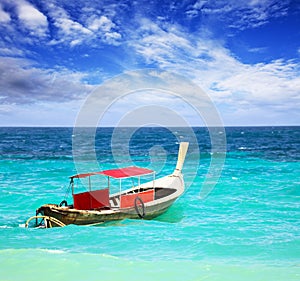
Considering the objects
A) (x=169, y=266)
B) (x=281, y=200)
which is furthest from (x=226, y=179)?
(x=169, y=266)

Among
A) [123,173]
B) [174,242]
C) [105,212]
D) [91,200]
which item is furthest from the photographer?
[91,200]

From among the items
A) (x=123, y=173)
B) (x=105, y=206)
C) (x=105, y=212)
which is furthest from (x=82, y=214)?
(x=123, y=173)

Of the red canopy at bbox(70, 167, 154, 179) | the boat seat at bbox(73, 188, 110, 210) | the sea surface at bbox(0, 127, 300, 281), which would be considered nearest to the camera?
the sea surface at bbox(0, 127, 300, 281)

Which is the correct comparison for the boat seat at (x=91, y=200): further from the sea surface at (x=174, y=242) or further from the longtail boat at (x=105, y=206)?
the sea surface at (x=174, y=242)

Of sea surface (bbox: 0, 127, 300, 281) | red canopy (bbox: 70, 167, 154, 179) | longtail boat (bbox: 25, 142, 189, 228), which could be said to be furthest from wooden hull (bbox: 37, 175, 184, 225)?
red canopy (bbox: 70, 167, 154, 179)

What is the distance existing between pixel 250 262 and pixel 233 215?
633cm

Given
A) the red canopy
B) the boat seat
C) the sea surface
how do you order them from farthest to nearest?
1. the boat seat
2. the red canopy
3. the sea surface

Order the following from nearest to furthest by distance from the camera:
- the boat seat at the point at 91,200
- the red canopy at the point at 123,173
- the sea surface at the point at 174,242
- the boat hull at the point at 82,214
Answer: the sea surface at the point at 174,242 → the boat hull at the point at 82,214 → the red canopy at the point at 123,173 → the boat seat at the point at 91,200

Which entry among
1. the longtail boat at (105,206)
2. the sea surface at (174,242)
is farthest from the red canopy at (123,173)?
the sea surface at (174,242)

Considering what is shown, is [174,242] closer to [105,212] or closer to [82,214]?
[105,212]

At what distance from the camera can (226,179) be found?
89.6ft

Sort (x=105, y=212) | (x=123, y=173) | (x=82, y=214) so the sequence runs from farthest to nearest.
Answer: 1. (x=123, y=173)
2. (x=105, y=212)
3. (x=82, y=214)

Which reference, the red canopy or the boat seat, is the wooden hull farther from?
the red canopy

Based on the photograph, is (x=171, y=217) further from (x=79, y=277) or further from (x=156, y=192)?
(x=79, y=277)
